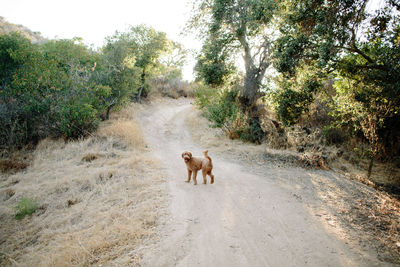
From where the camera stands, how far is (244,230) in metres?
3.90

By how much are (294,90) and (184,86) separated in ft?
77.7

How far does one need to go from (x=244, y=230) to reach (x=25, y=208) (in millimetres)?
5714

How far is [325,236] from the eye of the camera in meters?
3.74

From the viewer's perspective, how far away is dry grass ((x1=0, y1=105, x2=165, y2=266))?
11.9ft

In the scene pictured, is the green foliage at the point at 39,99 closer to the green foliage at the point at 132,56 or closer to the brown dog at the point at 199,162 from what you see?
the green foliage at the point at 132,56

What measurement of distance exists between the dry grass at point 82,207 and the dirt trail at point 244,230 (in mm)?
538

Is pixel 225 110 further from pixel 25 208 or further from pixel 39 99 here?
pixel 25 208

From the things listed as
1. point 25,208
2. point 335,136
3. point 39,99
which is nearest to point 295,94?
point 335,136

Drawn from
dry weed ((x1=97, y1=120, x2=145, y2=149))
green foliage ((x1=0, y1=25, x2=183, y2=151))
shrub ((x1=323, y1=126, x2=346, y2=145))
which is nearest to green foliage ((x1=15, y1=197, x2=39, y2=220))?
dry weed ((x1=97, y1=120, x2=145, y2=149))

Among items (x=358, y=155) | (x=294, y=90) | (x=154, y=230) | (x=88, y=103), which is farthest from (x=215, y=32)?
(x=154, y=230)

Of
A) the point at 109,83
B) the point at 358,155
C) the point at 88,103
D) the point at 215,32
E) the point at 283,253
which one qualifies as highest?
the point at 215,32

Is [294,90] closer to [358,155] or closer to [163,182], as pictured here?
[358,155]

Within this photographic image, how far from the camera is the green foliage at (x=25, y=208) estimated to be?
5.53 metres

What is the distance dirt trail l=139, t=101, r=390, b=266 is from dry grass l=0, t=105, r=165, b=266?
1.76 feet
